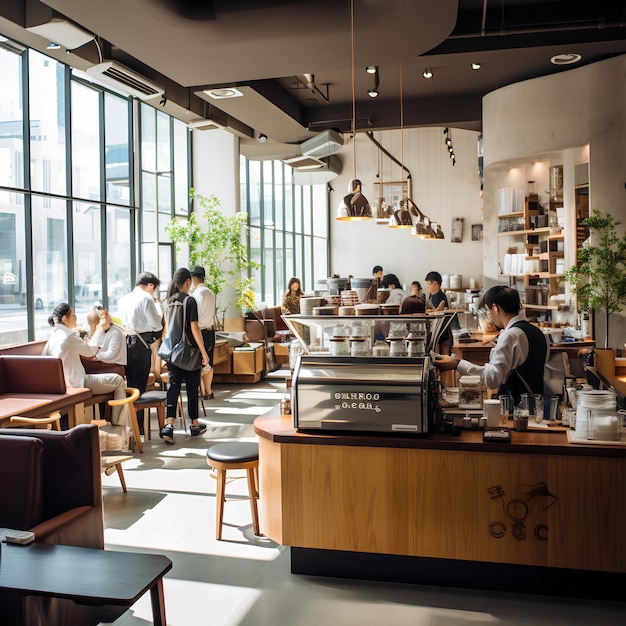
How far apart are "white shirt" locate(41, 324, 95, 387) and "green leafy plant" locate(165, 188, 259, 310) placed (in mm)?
4069

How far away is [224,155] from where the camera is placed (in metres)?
11.5

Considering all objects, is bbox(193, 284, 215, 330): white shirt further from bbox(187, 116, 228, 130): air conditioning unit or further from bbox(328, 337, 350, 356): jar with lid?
bbox(328, 337, 350, 356): jar with lid

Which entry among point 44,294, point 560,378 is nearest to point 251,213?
point 44,294

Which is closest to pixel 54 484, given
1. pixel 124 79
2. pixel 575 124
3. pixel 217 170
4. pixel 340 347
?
pixel 340 347

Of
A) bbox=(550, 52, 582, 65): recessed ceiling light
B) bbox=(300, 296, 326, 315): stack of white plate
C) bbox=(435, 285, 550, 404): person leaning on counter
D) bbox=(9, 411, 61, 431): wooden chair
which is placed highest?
bbox=(550, 52, 582, 65): recessed ceiling light

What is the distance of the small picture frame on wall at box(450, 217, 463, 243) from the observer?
18.1m

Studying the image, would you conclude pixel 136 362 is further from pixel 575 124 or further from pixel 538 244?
pixel 538 244

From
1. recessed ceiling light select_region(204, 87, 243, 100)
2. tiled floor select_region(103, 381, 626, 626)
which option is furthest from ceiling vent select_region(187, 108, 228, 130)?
tiled floor select_region(103, 381, 626, 626)

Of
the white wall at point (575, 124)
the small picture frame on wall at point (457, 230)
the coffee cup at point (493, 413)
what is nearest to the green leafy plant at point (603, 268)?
the white wall at point (575, 124)

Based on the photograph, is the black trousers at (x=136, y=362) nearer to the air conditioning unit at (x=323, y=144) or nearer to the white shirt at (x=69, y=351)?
the white shirt at (x=69, y=351)

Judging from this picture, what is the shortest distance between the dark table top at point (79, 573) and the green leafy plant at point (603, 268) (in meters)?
6.64

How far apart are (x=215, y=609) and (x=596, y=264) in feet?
21.1

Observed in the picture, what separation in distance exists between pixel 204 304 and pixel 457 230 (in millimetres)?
11103

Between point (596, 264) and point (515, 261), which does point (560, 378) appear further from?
point (515, 261)
